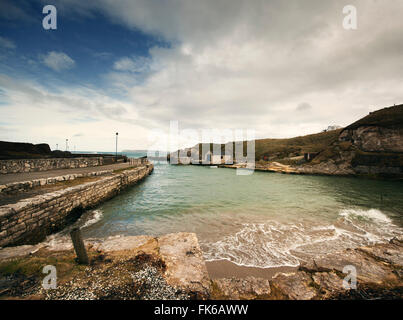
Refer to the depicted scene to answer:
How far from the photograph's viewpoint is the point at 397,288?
4109 millimetres

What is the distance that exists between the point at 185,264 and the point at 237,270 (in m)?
2.27

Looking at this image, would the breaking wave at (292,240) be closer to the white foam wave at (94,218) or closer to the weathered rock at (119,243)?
the weathered rock at (119,243)

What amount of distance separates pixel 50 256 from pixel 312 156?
5540 centimetres

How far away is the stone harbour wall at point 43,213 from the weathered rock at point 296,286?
10.1 m

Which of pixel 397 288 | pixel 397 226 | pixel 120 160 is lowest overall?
pixel 397 226

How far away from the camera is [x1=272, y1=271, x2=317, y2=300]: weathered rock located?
3922 mm

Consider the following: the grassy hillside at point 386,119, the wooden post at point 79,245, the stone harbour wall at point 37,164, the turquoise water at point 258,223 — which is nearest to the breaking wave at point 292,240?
the turquoise water at point 258,223

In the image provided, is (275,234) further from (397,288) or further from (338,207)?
(338,207)

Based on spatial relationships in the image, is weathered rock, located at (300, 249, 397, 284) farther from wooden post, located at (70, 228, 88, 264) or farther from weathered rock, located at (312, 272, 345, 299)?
wooden post, located at (70, 228, 88, 264)

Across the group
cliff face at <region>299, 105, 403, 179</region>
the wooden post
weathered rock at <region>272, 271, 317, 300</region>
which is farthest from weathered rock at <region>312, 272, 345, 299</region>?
cliff face at <region>299, 105, 403, 179</region>

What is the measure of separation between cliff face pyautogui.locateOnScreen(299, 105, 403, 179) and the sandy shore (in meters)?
40.2

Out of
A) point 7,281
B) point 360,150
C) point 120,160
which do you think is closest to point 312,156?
point 360,150

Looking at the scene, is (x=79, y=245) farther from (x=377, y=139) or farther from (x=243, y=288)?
(x=377, y=139)

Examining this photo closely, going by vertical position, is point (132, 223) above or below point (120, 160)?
below
